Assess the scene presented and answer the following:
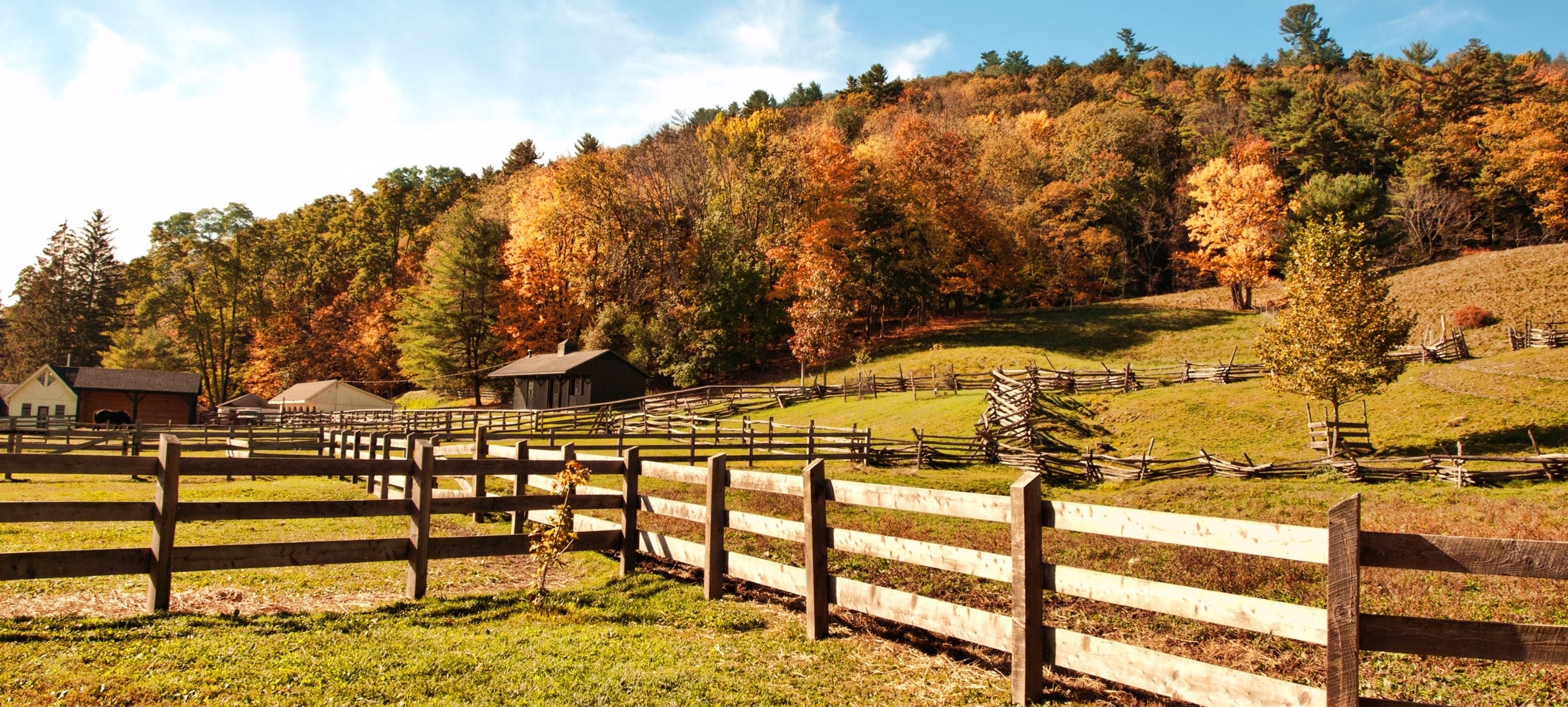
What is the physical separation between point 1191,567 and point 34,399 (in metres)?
74.4

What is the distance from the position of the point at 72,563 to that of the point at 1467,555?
8.94 m

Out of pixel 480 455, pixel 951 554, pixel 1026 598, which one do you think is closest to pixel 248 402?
pixel 480 455

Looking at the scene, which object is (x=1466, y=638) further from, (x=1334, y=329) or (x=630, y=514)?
(x=1334, y=329)

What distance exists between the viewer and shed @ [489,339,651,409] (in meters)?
50.1

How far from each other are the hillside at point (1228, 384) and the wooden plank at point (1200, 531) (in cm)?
2206

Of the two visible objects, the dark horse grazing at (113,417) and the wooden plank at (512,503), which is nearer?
the wooden plank at (512,503)

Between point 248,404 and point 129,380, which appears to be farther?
point 248,404

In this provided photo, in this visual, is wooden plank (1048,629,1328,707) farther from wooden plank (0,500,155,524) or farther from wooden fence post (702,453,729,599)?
wooden plank (0,500,155,524)

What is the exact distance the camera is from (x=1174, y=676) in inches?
180

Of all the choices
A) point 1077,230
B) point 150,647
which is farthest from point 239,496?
point 1077,230

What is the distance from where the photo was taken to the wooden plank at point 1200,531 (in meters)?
4.19

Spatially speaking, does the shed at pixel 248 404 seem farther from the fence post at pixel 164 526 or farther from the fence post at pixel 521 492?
the fence post at pixel 164 526

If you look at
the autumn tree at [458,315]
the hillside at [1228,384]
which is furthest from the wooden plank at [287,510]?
the autumn tree at [458,315]

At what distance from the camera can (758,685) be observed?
17.7ft
